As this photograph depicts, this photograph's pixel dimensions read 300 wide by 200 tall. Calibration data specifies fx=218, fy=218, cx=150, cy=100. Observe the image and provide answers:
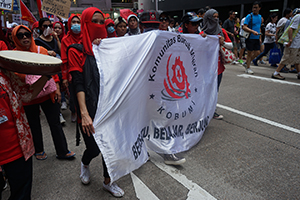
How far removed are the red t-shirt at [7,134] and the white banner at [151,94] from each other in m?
0.64

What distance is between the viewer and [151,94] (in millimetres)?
2615

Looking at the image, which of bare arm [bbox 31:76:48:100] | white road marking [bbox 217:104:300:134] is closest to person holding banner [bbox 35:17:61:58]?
bare arm [bbox 31:76:48:100]

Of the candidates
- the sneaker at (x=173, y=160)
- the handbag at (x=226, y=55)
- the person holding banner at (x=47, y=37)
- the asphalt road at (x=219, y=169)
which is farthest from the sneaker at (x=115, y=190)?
the person holding banner at (x=47, y=37)

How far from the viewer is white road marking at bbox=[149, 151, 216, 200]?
2268 millimetres

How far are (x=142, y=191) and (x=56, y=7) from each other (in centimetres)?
480

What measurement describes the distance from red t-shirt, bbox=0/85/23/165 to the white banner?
0.64 meters

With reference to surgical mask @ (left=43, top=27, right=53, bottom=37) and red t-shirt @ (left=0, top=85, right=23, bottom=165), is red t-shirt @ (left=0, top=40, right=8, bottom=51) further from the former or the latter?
surgical mask @ (left=43, top=27, right=53, bottom=37)

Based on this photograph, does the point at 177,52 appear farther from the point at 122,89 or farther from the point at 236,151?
the point at 236,151

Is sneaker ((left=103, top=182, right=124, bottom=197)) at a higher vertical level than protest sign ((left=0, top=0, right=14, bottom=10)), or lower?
lower

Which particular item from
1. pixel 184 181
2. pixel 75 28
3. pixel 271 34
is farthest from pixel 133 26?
pixel 271 34

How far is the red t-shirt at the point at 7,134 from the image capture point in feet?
5.31

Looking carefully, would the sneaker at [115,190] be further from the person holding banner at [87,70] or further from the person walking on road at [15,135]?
the person walking on road at [15,135]

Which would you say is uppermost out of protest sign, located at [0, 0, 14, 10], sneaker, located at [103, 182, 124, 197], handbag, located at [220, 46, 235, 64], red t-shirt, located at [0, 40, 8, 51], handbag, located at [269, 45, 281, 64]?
protest sign, located at [0, 0, 14, 10]

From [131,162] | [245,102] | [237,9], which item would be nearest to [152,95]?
[131,162]
